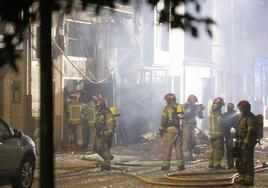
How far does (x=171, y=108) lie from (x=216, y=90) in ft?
67.4

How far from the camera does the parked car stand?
9789mm

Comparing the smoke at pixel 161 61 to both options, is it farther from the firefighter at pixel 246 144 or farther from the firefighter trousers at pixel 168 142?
the firefighter at pixel 246 144

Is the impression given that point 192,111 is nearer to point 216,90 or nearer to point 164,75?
point 164,75

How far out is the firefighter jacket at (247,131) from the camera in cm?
1202

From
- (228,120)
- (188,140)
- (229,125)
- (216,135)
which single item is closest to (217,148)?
(216,135)

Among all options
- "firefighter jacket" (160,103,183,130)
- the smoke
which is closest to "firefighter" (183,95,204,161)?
"firefighter jacket" (160,103,183,130)

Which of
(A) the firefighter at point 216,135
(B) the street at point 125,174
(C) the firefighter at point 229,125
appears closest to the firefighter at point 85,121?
(B) the street at point 125,174

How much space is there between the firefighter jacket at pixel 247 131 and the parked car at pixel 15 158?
431 centimetres

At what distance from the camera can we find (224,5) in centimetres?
3634

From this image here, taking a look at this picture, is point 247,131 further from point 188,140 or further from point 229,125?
point 188,140

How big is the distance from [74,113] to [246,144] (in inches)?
399

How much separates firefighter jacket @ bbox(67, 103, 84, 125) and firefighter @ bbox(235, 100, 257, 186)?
9651 millimetres

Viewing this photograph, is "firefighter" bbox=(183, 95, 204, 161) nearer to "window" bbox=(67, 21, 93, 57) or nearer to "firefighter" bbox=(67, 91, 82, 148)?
"firefighter" bbox=(67, 91, 82, 148)

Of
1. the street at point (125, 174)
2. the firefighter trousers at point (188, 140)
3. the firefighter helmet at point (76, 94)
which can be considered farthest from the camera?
the firefighter helmet at point (76, 94)
